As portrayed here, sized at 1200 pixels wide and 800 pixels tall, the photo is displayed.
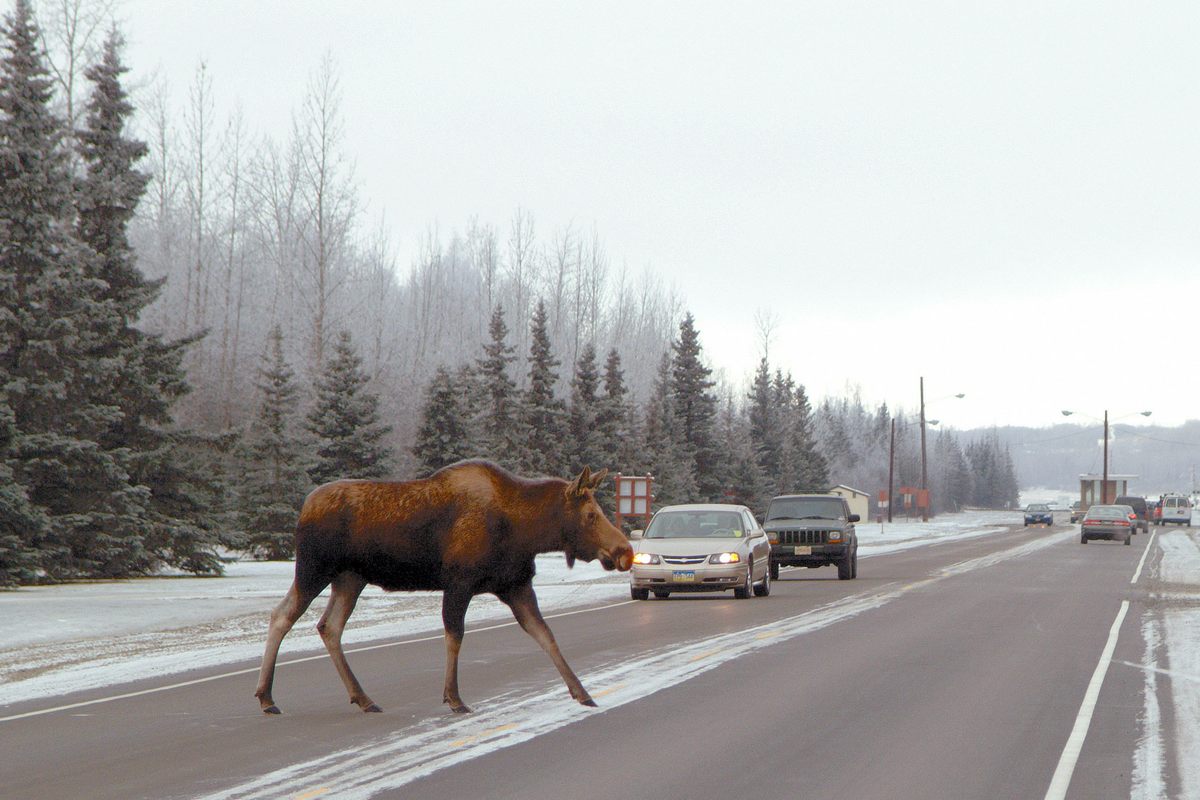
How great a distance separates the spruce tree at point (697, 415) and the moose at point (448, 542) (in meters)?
69.1

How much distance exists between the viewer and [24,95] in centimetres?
2700

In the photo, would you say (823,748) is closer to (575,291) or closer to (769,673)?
(769,673)

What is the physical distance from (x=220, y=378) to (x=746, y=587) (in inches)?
2305

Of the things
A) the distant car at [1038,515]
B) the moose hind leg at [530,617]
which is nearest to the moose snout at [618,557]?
the moose hind leg at [530,617]

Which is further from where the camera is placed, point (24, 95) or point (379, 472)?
point (379, 472)

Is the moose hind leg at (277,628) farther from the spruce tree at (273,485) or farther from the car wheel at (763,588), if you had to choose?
the spruce tree at (273,485)

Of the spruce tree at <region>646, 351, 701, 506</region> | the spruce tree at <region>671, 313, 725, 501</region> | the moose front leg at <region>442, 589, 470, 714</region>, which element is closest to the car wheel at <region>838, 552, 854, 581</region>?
the moose front leg at <region>442, 589, 470, 714</region>

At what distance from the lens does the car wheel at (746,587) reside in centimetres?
2464

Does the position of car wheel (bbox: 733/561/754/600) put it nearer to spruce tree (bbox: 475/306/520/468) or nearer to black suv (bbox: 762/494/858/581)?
black suv (bbox: 762/494/858/581)

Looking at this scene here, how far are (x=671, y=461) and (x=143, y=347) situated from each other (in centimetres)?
4418

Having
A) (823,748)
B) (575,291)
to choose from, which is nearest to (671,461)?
(575,291)

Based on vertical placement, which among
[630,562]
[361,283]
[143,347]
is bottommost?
[630,562]

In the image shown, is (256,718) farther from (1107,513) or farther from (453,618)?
(1107,513)

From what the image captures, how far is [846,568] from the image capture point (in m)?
31.3
